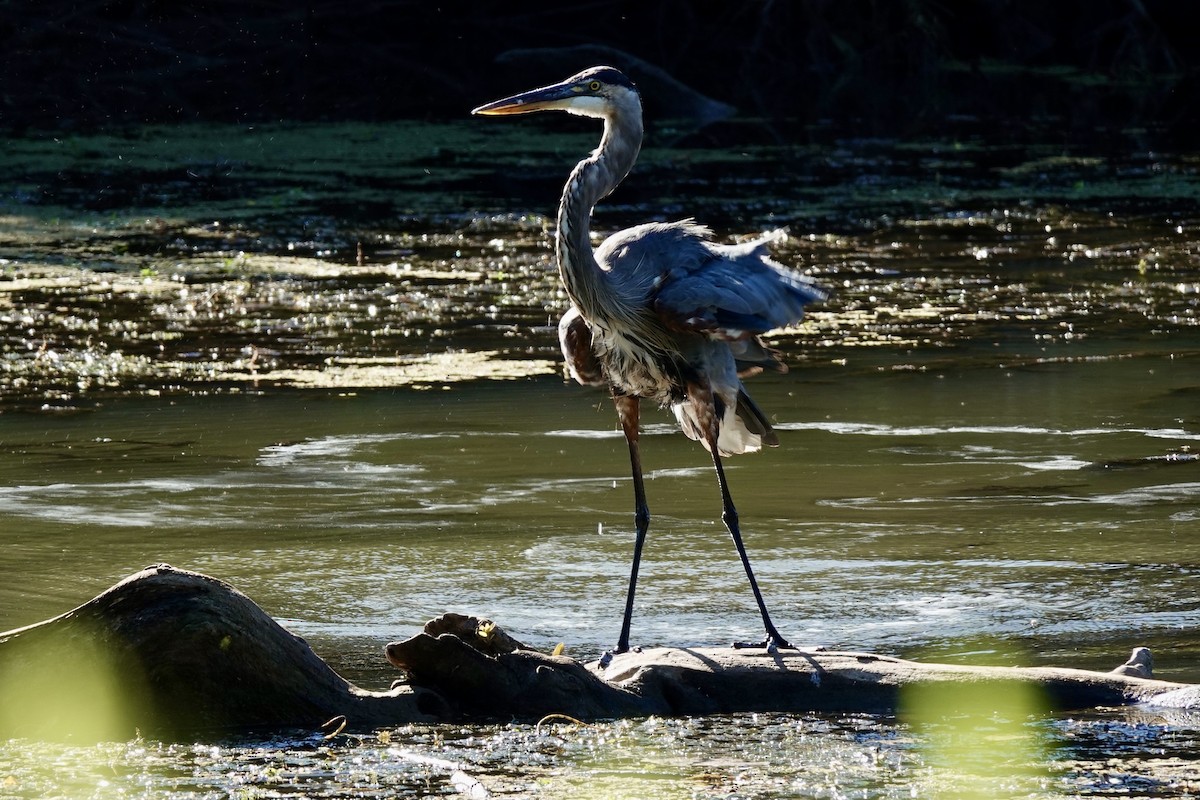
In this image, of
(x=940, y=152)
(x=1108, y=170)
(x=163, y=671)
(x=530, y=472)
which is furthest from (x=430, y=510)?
(x=940, y=152)

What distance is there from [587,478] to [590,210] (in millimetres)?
2240

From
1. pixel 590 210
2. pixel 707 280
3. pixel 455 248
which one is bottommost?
pixel 455 248

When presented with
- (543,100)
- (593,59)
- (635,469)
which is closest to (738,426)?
(635,469)

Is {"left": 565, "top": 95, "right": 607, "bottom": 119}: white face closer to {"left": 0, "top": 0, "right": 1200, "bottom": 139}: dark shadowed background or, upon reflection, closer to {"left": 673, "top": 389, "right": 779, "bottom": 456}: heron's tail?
{"left": 673, "top": 389, "right": 779, "bottom": 456}: heron's tail

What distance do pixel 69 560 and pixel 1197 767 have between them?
398cm

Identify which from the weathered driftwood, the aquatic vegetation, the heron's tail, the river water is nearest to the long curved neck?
the heron's tail

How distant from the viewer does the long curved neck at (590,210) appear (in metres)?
5.63

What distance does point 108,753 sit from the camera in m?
4.38

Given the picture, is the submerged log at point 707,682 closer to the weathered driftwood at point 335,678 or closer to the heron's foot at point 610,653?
the weathered driftwood at point 335,678

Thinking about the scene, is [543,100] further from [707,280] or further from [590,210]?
[707,280]

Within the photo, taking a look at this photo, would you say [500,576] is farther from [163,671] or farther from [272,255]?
[272,255]

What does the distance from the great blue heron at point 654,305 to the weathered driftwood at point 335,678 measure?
630mm

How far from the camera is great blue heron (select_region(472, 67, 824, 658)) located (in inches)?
225

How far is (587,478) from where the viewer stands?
774 centimetres
